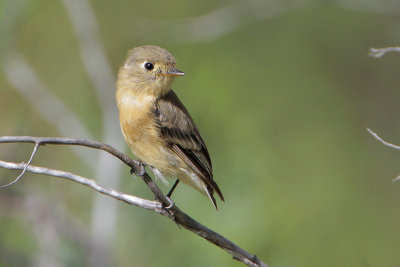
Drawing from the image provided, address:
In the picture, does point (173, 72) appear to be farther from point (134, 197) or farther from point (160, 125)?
point (134, 197)

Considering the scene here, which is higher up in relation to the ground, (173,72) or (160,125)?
(173,72)

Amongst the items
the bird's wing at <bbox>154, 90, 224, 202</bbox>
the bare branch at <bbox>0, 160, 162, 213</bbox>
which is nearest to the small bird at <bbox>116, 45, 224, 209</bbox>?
the bird's wing at <bbox>154, 90, 224, 202</bbox>

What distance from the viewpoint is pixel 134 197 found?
3.11 m

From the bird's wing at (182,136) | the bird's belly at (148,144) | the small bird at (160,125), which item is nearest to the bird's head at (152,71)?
the small bird at (160,125)

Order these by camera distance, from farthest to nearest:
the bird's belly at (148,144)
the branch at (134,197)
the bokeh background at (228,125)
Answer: the bokeh background at (228,125), the bird's belly at (148,144), the branch at (134,197)

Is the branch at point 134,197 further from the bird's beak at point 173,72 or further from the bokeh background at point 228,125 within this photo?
the bird's beak at point 173,72

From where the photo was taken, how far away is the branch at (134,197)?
268 cm

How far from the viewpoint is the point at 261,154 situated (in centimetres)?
641

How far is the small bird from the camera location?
419cm

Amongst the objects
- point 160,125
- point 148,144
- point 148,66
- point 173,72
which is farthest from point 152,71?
point 148,144

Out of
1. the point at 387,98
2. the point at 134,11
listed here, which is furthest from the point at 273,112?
the point at 134,11

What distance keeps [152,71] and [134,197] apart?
1586 mm

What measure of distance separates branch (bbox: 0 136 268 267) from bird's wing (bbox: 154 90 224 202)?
2.97 feet

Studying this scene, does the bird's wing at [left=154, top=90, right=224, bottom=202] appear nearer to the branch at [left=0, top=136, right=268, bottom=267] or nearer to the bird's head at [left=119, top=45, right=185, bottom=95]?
the bird's head at [left=119, top=45, right=185, bottom=95]
